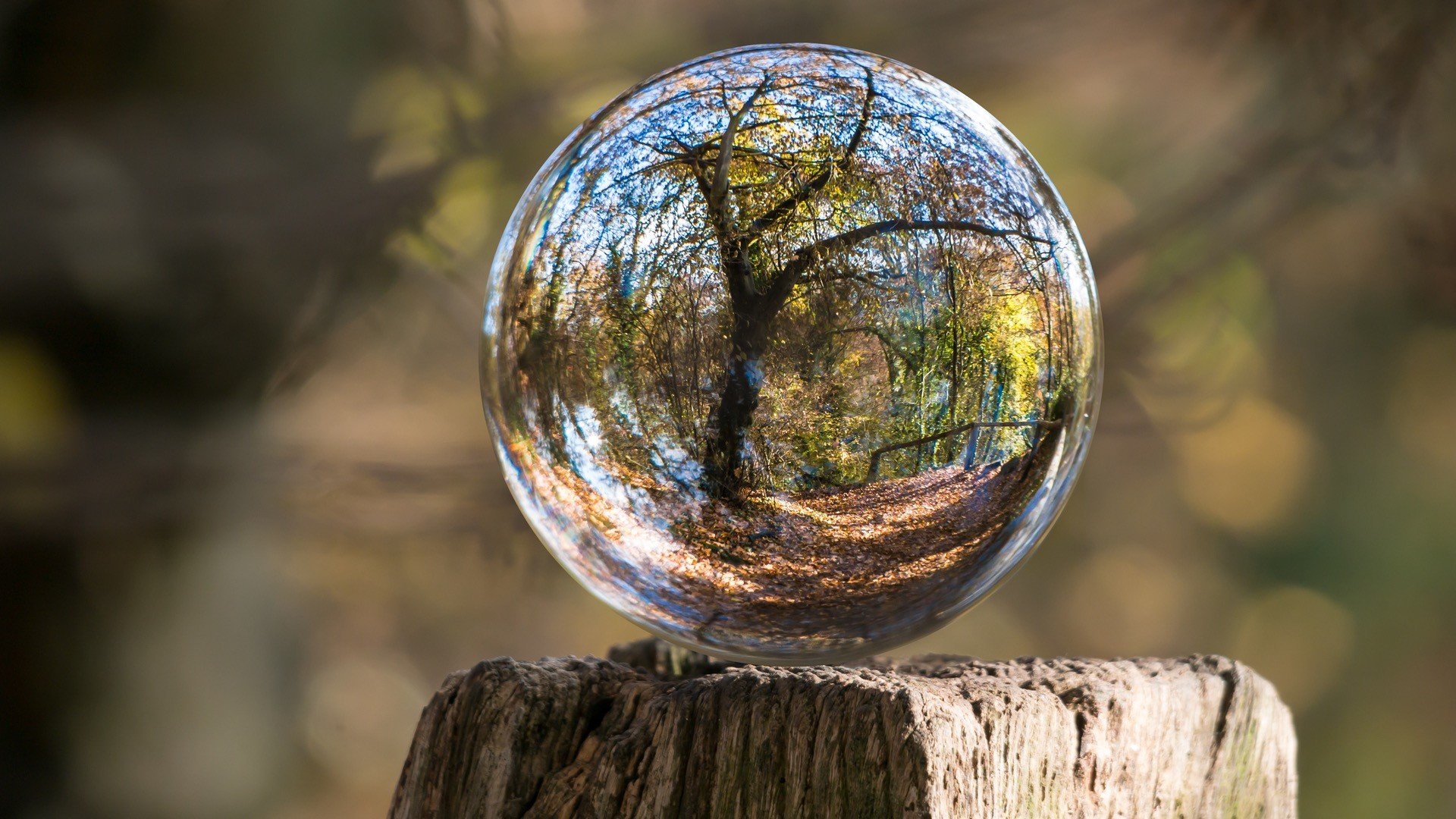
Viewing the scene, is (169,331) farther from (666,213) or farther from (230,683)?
(666,213)

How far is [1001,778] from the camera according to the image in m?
1.25

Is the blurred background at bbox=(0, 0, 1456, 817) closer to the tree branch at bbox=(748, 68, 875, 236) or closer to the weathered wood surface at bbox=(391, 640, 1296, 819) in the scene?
the weathered wood surface at bbox=(391, 640, 1296, 819)

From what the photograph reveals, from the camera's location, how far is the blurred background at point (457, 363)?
275cm

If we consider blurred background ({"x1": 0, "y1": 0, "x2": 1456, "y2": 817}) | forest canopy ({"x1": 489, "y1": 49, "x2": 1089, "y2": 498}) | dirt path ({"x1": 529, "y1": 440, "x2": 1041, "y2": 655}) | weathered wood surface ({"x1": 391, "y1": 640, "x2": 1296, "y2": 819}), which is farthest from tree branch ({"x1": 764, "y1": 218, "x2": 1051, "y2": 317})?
blurred background ({"x1": 0, "y1": 0, "x2": 1456, "y2": 817})

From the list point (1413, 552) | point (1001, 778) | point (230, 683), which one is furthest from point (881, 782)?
point (1413, 552)

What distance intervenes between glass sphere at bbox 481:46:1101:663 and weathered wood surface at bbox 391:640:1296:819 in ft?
0.39

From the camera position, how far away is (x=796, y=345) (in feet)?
3.89

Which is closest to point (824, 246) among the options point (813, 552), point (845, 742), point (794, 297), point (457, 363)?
point (794, 297)

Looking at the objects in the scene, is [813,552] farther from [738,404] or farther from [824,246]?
[824,246]

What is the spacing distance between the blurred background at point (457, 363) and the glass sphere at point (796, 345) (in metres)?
1.79

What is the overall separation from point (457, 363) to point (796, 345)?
230 centimetres

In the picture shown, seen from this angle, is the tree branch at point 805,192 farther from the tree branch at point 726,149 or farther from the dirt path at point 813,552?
the dirt path at point 813,552

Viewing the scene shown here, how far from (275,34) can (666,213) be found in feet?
6.83

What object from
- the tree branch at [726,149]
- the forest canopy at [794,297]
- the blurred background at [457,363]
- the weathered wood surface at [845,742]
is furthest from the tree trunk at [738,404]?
the blurred background at [457,363]
